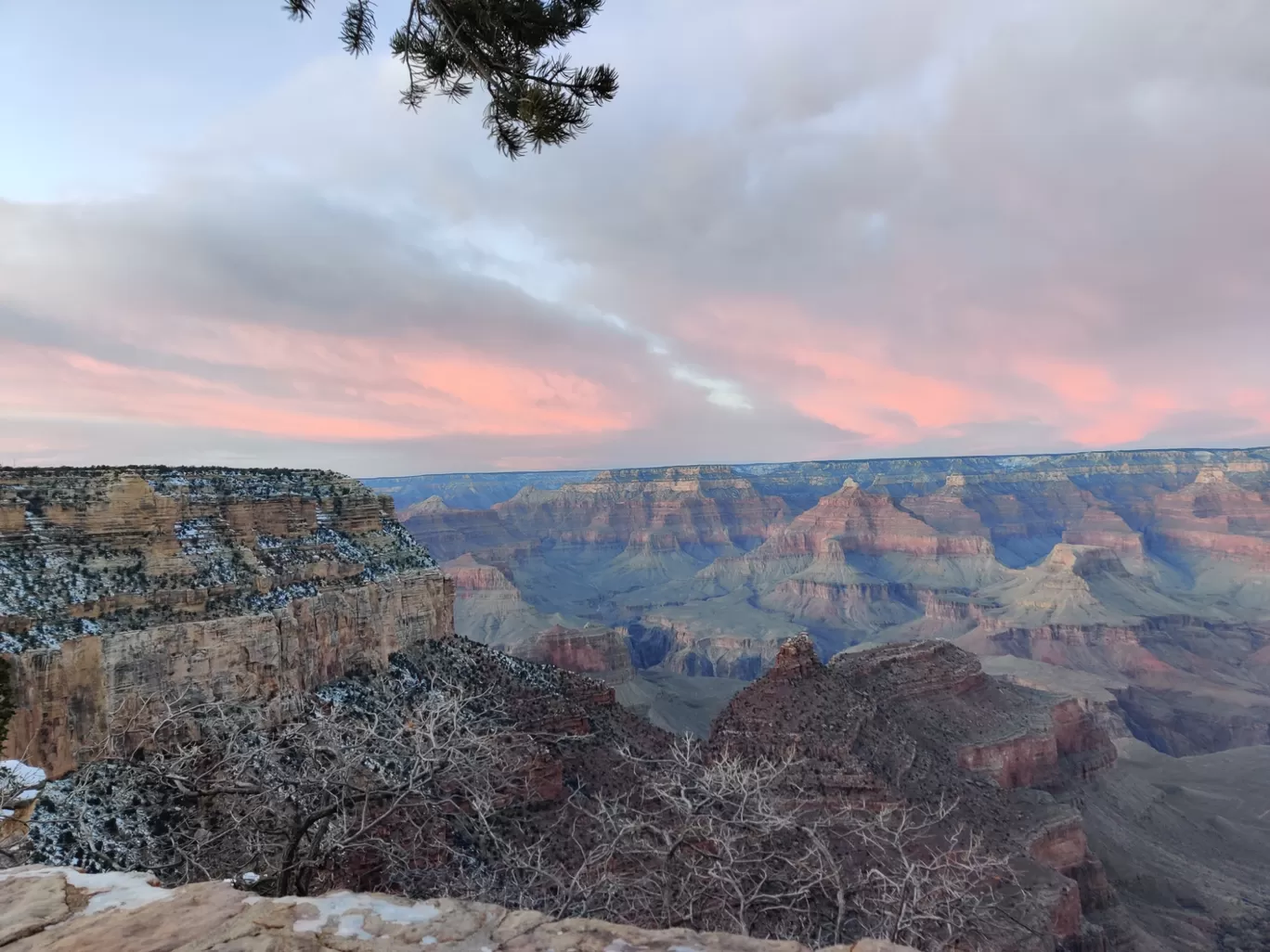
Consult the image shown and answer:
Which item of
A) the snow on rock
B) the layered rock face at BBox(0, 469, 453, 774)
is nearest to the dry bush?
the snow on rock

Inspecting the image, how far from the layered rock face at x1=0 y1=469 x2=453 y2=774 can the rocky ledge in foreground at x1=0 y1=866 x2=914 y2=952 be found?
983 centimetres

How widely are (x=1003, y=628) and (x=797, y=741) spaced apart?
87.5 metres

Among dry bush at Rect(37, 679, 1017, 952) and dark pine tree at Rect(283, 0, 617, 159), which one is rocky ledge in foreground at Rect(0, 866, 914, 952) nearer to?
dry bush at Rect(37, 679, 1017, 952)

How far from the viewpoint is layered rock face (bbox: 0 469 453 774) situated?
1661 cm

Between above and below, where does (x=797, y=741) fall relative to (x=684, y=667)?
above

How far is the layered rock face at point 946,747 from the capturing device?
2409 centimetres

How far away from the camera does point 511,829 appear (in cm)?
2023

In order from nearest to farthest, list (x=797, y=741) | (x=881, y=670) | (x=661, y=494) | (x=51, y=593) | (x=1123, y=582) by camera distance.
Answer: (x=51, y=593) < (x=797, y=741) < (x=881, y=670) < (x=1123, y=582) < (x=661, y=494)

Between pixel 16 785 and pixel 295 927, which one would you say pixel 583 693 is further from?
pixel 295 927

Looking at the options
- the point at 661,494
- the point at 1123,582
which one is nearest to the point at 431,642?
the point at 1123,582

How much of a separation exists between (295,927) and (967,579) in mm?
154047

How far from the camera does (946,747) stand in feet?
107

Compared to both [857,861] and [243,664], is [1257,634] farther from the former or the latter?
[243,664]

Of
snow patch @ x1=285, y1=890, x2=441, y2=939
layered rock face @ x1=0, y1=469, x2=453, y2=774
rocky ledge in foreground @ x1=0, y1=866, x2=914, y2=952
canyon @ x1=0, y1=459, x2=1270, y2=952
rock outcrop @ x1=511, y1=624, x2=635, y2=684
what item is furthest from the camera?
rock outcrop @ x1=511, y1=624, x2=635, y2=684
